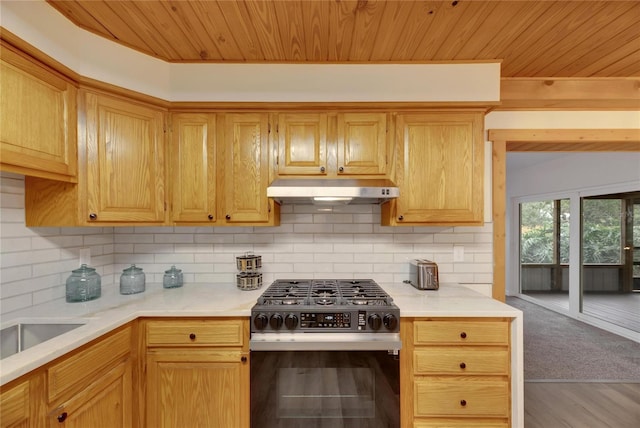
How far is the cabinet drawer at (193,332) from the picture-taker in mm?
1622

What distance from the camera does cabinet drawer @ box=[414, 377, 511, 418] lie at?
5.25 feet

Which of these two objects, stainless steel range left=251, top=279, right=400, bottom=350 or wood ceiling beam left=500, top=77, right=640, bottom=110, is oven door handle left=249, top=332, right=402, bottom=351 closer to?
stainless steel range left=251, top=279, right=400, bottom=350

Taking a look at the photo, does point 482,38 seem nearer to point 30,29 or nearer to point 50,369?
point 30,29

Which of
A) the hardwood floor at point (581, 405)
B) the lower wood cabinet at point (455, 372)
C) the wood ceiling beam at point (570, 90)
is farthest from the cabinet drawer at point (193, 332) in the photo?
the wood ceiling beam at point (570, 90)

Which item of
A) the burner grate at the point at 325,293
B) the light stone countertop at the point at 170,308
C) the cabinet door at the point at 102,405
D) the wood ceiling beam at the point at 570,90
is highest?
the wood ceiling beam at the point at 570,90

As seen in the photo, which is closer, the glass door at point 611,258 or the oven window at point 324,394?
the oven window at point 324,394

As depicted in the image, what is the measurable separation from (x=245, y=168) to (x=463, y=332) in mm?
1716

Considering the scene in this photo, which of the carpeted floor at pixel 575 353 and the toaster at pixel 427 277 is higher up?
the toaster at pixel 427 277

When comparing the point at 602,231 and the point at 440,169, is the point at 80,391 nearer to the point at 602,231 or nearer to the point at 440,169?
the point at 440,169

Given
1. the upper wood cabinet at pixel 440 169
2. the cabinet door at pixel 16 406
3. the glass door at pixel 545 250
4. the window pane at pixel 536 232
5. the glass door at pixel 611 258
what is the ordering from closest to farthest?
the cabinet door at pixel 16 406 → the upper wood cabinet at pixel 440 169 → the glass door at pixel 611 258 → the glass door at pixel 545 250 → the window pane at pixel 536 232

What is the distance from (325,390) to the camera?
5.08ft

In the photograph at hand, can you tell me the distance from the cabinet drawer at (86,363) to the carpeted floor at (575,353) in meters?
3.37

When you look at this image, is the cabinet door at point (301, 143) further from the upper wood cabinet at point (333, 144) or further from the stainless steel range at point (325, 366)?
the stainless steel range at point (325, 366)

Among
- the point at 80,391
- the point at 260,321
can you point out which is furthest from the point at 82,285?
the point at 260,321
